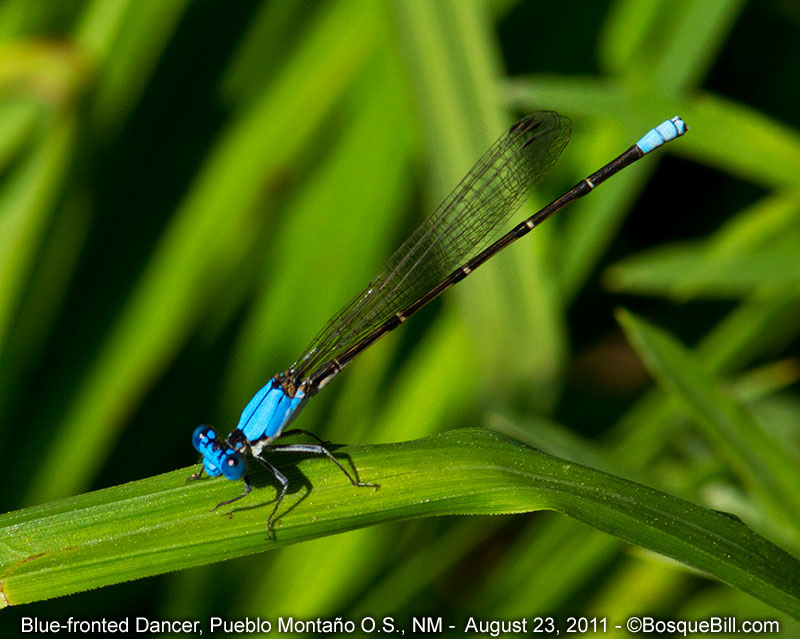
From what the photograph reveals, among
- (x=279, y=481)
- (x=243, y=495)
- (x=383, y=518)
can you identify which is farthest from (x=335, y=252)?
(x=383, y=518)

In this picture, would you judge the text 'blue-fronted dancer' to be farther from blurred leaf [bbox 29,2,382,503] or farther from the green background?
blurred leaf [bbox 29,2,382,503]

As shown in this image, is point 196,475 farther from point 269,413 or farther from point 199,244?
point 199,244

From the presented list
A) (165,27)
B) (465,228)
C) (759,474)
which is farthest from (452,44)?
(759,474)

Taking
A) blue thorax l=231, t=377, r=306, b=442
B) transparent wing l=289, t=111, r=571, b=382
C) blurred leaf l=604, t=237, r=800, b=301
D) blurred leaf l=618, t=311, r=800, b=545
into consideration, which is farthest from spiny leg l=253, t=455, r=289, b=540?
blurred leaf l=604, t=237, r=800, b=301

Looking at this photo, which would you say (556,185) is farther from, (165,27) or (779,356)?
(165,27)

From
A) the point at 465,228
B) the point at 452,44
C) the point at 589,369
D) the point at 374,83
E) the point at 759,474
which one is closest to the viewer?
the point at 759,474

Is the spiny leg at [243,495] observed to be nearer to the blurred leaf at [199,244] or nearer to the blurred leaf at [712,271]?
the blurred leaf at [199,244]
